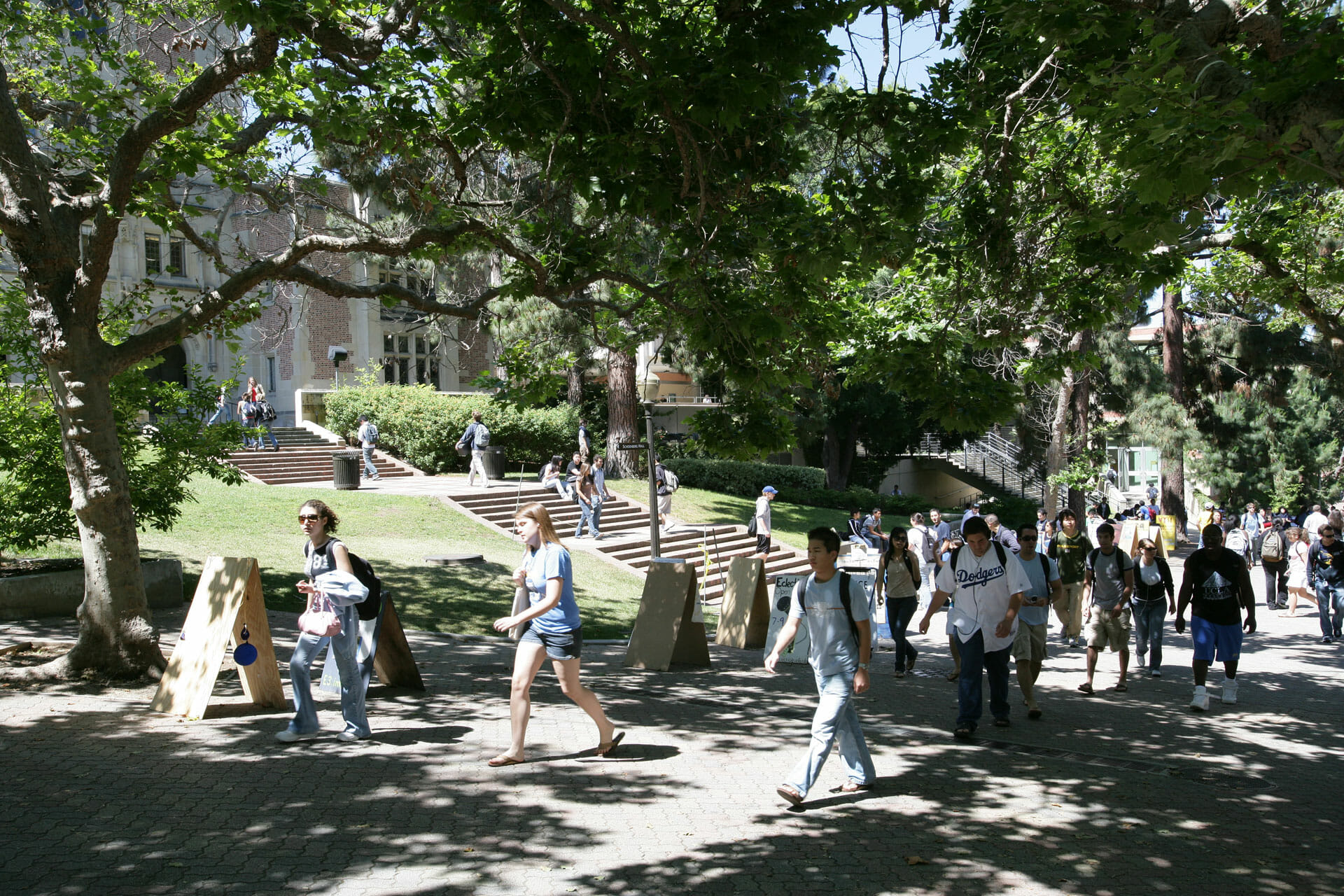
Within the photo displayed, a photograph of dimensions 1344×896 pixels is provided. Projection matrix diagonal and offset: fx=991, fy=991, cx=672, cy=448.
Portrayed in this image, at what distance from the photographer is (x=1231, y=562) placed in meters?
8.47

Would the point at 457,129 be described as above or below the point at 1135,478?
above

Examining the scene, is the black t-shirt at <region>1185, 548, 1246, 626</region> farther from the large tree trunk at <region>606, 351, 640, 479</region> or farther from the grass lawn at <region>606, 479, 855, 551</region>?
the large tree trunk at <region>606, 351, 640, 479</region>

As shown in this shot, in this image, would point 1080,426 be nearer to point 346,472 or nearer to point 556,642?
point 346,472

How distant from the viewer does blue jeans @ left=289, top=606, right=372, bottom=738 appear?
6.35 metres

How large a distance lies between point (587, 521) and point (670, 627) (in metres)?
10.7

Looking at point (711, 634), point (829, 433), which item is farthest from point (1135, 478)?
point (711, 634)

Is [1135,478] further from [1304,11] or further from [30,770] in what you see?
[30,770]

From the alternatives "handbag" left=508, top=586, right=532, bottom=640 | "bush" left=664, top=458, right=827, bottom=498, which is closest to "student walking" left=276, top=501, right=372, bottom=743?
"handbag" left=508, top=586, right=532, bottom=640

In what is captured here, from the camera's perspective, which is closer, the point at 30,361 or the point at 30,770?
the point at 30,770

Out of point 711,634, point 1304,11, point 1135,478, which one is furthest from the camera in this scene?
point 1135,478

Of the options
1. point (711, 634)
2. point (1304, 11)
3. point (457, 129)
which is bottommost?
point (711, 634)

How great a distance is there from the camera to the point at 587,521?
20703 millimetres

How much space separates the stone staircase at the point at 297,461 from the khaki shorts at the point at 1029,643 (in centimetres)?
1863

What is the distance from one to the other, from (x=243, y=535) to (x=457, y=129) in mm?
9467
